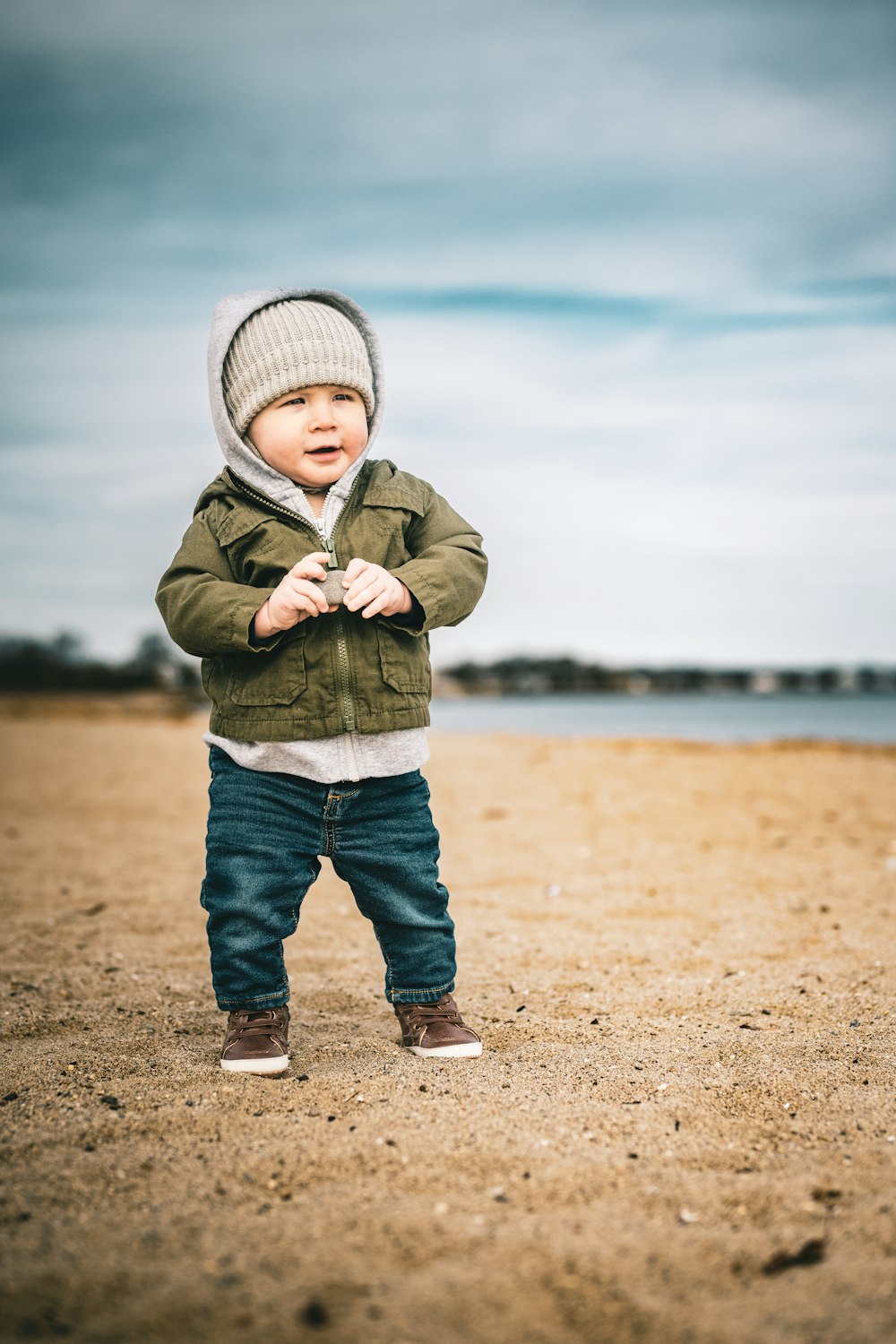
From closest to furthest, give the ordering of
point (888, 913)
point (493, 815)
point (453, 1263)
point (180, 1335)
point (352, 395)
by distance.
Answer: point (180, 1335)
point (453, 1263)
point (352, 395)
point (888, 913)
point (493, 815)

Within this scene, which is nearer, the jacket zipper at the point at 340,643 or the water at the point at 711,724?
the jacket zipper at the point at 340,643

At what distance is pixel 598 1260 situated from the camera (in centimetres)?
155

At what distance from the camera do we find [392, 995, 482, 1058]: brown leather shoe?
2.57 meters

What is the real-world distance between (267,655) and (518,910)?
223 cm

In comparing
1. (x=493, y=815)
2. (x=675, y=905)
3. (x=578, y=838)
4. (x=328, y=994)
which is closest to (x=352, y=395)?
(x=328, y=994)

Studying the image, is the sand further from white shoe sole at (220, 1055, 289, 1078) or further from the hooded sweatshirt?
the hooded sweatshirt

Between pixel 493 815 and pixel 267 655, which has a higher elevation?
pixel 267 655

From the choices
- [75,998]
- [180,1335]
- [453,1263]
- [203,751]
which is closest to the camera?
[180,1335]

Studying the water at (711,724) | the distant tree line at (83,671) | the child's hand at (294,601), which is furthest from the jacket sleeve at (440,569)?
the distant tree line at (83,671)

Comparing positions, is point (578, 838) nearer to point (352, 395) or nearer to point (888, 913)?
point (888, 913)

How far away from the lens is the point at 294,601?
2.46 m

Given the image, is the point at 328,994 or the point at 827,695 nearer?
the point at 328,994

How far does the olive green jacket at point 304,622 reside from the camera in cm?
259

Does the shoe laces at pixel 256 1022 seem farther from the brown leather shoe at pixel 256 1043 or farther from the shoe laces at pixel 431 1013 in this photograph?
the shoe laces at pixel 431 1013
